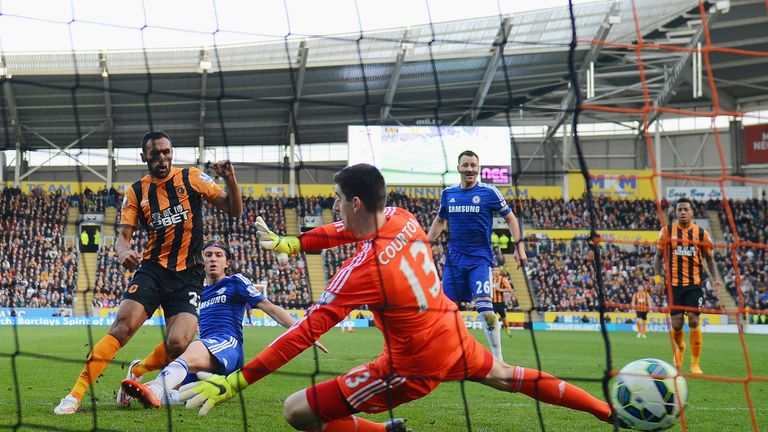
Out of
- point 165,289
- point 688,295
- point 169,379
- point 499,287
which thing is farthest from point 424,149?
point 169,379

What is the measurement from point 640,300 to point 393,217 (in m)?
17.3

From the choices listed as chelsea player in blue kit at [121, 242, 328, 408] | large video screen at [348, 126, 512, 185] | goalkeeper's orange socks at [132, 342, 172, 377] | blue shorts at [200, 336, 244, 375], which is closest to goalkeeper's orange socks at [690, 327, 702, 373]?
chelsea player in blue kit at [121, 242, 328, 408]

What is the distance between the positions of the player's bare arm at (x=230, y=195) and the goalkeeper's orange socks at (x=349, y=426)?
164cm

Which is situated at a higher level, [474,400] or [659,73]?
[659,73]

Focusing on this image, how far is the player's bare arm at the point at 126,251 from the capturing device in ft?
16.6

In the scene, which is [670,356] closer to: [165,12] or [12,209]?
[165,12]

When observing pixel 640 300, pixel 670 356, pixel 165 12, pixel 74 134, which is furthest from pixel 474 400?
pixel 74 134

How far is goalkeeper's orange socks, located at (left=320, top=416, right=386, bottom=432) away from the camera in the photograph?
405 cm

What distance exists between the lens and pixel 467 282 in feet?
25.8

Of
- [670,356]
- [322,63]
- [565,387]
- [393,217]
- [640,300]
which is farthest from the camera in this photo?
[322,63]

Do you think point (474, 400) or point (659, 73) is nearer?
point (474, 400)

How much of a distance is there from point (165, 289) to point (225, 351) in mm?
642

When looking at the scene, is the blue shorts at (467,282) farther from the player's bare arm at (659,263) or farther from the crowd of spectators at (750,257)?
the crowd of spectators at (750,257)

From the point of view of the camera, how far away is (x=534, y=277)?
25.3 m
